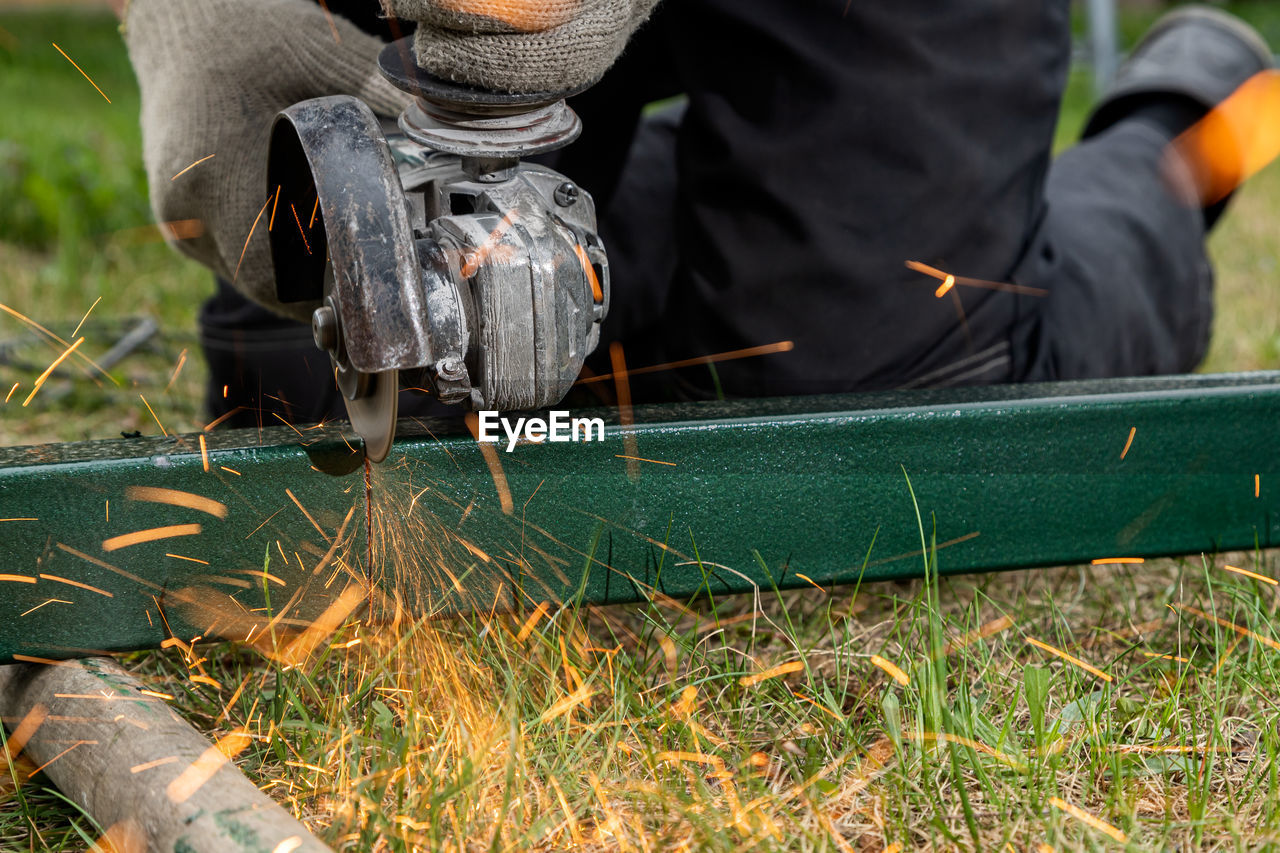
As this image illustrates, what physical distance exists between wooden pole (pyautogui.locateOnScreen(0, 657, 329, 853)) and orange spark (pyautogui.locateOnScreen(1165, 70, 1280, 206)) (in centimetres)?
215

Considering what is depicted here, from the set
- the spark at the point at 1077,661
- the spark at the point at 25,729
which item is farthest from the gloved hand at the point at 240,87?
the spark at the point at 1077,661

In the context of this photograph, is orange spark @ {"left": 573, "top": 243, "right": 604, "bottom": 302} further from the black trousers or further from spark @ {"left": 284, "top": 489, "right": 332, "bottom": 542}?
the black trousers

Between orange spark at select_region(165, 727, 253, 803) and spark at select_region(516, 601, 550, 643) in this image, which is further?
spark at select_region(516, 601, 550, 643)

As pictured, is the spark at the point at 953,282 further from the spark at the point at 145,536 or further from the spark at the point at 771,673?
the spark at the point at 145,536

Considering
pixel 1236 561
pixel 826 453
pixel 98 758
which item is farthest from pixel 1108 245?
pixel 98 758

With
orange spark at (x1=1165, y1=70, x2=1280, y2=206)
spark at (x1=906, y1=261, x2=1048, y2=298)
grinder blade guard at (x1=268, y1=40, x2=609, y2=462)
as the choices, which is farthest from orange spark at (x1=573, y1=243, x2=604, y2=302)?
orange spark at (x1=1165, y1=70, x2=1280, y2=206)

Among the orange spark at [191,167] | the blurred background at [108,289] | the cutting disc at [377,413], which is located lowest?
the blurred background at [108,289]

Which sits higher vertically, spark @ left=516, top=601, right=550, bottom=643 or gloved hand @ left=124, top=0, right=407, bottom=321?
gloved hand @ left=124, top=0, right=407, bottom=321

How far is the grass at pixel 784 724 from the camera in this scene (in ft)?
3.37

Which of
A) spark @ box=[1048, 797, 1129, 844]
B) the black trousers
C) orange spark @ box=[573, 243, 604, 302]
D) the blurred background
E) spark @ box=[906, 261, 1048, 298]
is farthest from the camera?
the blurred background

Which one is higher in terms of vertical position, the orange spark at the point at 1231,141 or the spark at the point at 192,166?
the spark at the point at 192,166

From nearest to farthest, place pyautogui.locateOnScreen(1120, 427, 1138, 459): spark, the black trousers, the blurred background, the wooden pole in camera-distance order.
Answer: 1. the wooden pole
2. pyautogui.locateOnScreen(1120, 427, 1138, 459): spark
3. the black trousers
4. the blurred background

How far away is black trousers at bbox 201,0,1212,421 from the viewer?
1.63 meters

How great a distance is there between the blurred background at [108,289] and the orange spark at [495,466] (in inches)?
26.7
